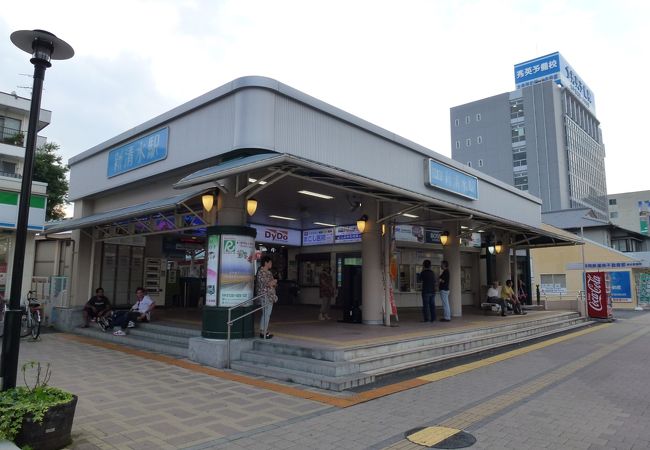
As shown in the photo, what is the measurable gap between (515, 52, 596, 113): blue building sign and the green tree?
77274 mm

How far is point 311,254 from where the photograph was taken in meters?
18.9

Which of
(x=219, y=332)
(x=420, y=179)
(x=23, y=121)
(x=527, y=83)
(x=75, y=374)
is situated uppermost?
(x=527, y=83)

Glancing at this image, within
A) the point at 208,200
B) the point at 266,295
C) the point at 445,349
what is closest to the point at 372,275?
the point at 445,349

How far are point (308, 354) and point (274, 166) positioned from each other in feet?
10.4

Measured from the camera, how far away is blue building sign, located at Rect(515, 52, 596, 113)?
260ft

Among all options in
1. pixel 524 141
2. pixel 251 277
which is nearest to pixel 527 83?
pixel 524 141

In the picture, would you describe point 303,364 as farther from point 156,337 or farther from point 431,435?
A: point 156,337

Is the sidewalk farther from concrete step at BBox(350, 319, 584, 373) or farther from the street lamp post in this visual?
concrete step at BBox(350, 319, 584, 373)

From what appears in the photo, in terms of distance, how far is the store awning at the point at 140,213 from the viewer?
8827mm

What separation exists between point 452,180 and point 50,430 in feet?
37.8

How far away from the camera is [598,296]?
18672 mm

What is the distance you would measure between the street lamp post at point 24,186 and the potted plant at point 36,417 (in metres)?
0.34

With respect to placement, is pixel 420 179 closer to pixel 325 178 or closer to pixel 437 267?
pixel 325 178

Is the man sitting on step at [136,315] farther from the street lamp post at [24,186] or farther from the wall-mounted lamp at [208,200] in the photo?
the street lamp post at [24,186]
